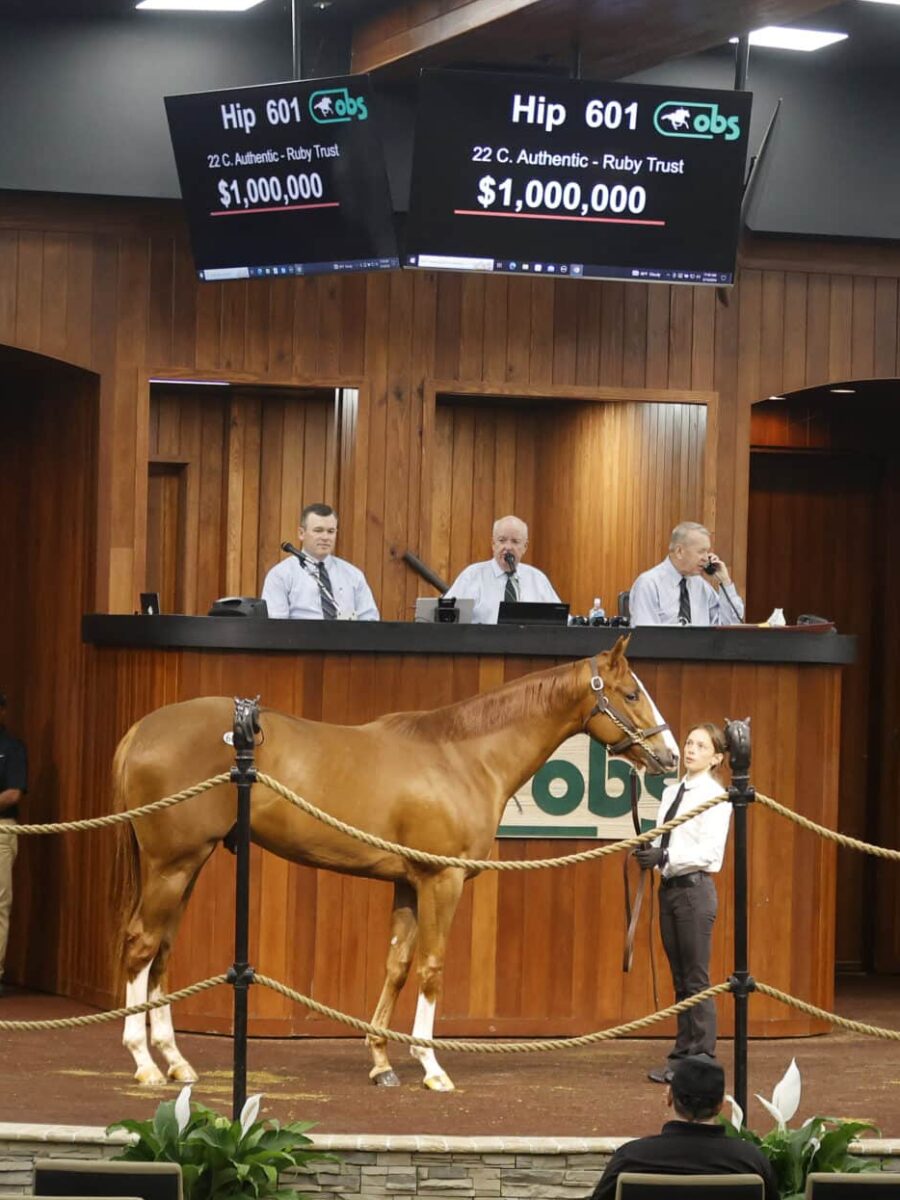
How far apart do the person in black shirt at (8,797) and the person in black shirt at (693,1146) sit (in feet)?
16.5

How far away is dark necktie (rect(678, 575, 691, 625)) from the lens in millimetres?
8594

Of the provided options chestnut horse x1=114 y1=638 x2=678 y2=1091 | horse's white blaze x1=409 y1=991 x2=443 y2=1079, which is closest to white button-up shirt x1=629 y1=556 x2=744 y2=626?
chestnut horse x1=114 y1=638 x2=678 y2=1091

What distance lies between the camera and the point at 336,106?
812 centimetres

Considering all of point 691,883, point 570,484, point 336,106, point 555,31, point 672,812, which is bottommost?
point 691,883

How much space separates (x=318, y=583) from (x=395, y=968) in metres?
2.07

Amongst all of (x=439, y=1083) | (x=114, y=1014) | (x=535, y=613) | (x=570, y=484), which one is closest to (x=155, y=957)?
(x=439, y=1083)

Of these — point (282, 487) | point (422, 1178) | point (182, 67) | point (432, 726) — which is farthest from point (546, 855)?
point (182, 67)

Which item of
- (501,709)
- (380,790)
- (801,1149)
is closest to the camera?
(801,1149)

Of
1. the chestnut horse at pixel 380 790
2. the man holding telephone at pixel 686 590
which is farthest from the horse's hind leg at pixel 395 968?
the man holding telephone at pixel 686 590

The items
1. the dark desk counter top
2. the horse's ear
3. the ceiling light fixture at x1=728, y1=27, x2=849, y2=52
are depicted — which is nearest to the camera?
the horse's ear

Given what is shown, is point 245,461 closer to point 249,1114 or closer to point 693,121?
point 693,121

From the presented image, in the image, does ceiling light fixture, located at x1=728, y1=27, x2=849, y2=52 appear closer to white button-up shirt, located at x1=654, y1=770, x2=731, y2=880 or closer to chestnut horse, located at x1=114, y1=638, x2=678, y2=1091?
chestnut horse, located at x1=114, y1=638, x2=678, y2=1091

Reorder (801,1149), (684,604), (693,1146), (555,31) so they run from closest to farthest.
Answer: (693,1146) < (801,1149) < (555,31) < (684,604)

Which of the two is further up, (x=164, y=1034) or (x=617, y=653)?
(x=617, y=653)
